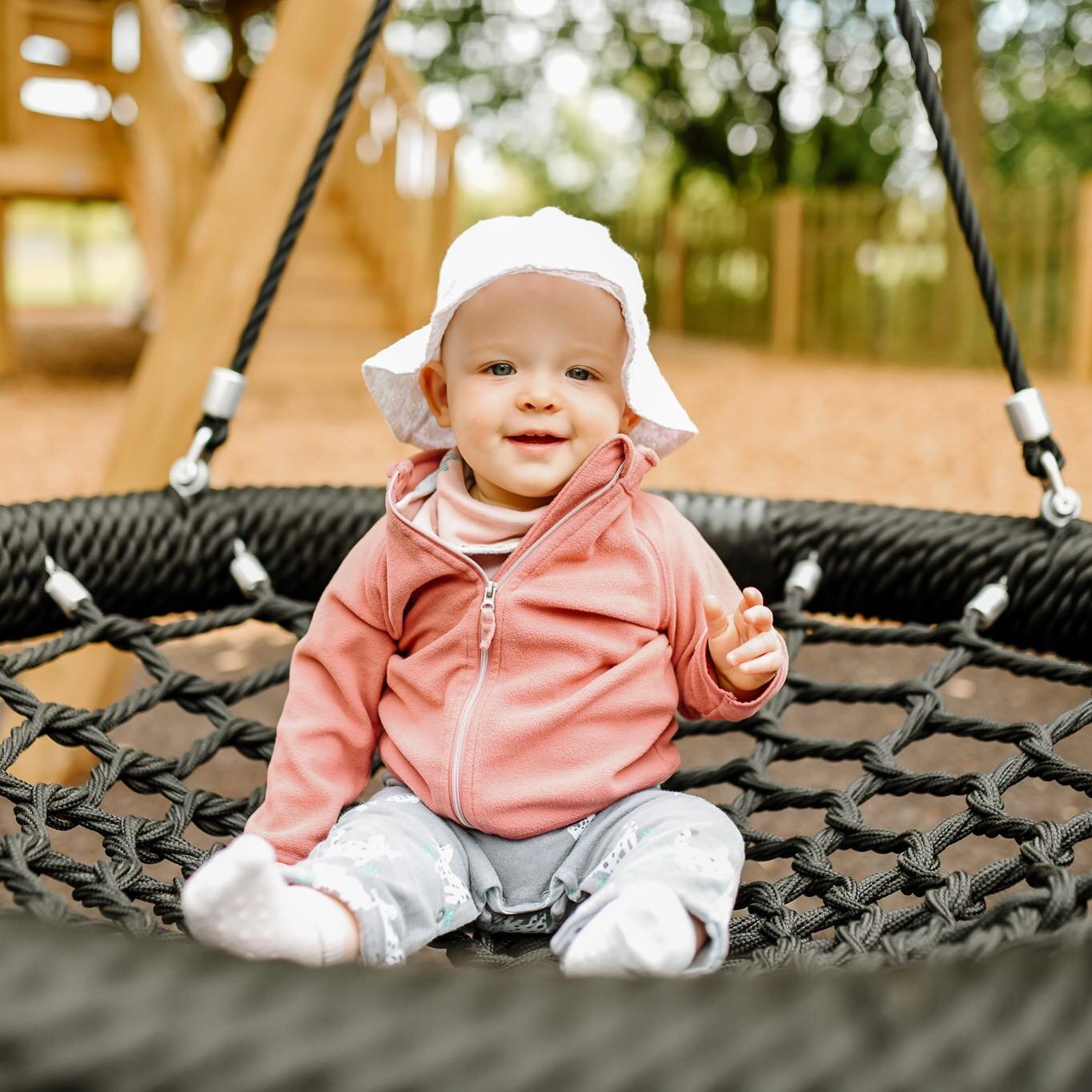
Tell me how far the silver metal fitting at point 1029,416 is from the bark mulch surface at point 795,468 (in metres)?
0.71

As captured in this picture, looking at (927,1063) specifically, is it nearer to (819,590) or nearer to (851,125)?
(819,590)

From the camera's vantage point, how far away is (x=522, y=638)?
96cm

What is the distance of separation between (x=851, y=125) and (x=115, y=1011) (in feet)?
38.4

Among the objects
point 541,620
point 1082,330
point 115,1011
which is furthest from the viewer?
point 1082,330

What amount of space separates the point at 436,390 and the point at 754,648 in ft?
1.18

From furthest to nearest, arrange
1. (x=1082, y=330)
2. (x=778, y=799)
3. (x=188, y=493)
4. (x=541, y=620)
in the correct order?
(x=1082, y=330), (x=188, y=493), (x=778, y=799), (x=541, y=620)

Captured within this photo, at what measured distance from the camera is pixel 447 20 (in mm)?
10523

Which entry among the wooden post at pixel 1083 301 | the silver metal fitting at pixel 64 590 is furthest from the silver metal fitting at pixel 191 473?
the wooden post at pixel 1083 301

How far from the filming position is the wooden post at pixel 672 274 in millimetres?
8797

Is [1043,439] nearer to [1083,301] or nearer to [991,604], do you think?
[991,604]

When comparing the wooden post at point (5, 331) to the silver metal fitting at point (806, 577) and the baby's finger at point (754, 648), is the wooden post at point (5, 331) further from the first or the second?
the baby's finger at point (754, 648)

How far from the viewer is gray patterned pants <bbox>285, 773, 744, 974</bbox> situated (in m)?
0.79

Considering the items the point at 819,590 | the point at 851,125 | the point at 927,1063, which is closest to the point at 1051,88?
the point at 851,125

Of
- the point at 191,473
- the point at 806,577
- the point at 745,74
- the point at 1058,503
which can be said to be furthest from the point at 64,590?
the point at 745,74
